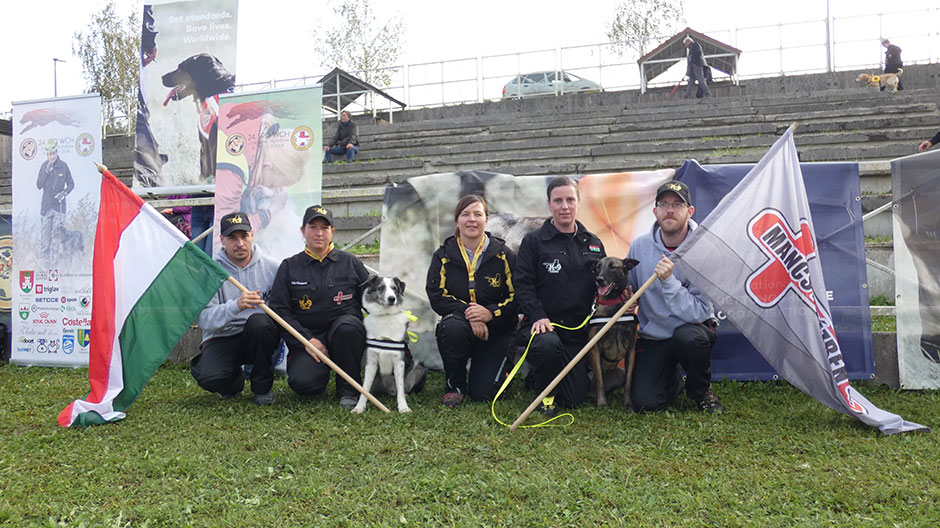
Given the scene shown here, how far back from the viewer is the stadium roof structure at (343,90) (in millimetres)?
19078

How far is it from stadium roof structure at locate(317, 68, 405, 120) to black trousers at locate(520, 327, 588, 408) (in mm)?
15771

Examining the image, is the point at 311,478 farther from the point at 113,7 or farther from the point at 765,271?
the point at 113,7

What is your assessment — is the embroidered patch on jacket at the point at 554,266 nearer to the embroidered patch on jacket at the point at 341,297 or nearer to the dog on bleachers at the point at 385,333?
the dog on bleachers at the point at 385,333

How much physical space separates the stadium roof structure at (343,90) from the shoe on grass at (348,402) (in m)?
15.6

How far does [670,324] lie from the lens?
447 cm

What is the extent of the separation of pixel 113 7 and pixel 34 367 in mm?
38992

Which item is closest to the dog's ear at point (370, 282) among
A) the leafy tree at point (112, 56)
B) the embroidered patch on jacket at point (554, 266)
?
the embroidered patch on jacket at point (554, 266)

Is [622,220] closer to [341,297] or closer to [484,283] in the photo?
[484,283]

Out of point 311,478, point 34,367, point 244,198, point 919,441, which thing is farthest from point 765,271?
point 34,367

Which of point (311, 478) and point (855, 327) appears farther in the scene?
point (855, 327)

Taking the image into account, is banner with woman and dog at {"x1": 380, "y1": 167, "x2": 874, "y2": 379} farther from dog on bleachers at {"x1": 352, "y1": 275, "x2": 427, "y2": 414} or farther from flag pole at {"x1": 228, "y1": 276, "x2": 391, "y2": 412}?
flag pole at {"x1": 228, "y1": 276, "x2": 391, "y2": 412}

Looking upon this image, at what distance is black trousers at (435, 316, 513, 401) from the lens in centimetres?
473

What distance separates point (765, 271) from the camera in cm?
398

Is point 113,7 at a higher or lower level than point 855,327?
higher
